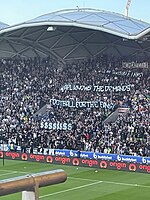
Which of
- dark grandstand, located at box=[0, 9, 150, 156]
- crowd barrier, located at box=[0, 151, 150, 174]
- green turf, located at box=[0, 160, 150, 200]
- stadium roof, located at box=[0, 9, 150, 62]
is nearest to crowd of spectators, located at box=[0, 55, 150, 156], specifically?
dark grandstand, located at box=[0, 9, 150, 156]

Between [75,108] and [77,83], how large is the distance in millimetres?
4455

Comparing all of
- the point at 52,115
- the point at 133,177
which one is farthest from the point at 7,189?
the point at 52,115

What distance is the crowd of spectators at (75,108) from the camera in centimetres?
3959

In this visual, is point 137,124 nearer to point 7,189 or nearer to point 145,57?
point 145,57

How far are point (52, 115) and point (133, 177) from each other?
19077 millimetres

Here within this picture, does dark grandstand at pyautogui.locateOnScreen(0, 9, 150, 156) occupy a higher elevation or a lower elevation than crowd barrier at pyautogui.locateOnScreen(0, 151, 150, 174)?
higher

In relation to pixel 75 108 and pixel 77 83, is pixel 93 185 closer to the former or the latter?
pixel 75 108

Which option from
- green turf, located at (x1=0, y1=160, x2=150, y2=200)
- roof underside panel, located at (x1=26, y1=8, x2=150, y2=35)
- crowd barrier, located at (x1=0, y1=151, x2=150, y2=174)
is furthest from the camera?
roof underside panel, located at (x1=26, y1=8, x2=150, y2=35)

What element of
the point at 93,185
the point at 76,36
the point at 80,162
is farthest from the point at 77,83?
the point at 93,185

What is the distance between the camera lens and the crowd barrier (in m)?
32.2

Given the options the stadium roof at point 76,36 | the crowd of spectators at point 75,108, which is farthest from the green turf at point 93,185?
the stadium roof at point 76,36

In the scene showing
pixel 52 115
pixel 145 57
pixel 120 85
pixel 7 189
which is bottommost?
pixel 7 189

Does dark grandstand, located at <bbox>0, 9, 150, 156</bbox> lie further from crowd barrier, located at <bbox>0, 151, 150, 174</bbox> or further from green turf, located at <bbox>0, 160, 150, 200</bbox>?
green turf, located at <bbox>0, 160, 150, 200</bbox>

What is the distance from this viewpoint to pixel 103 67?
53250 millimetres
